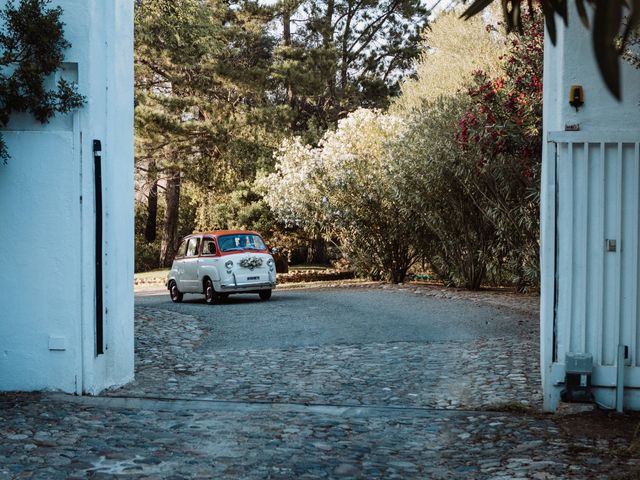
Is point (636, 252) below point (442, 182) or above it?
below

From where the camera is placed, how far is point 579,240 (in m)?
6.59

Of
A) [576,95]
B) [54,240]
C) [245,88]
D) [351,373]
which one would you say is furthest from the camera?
[245,88]

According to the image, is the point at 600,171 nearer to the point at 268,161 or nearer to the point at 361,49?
the point at 268,161

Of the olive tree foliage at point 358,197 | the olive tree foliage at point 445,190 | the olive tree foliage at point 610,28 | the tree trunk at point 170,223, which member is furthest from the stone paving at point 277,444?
the tree trunk at point 170,223

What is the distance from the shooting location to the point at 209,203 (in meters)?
34.3

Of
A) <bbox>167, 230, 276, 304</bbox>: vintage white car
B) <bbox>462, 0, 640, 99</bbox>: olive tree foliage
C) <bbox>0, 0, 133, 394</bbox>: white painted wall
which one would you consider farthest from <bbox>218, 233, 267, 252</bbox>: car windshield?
<bbox>462, 0, 640, 99</bbox>: olive tree foliage

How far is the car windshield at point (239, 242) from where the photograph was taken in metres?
19.4

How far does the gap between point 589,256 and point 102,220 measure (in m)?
4.49

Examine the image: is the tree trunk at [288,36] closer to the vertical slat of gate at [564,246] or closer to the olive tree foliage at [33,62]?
the olive tree foliage at [33,62]

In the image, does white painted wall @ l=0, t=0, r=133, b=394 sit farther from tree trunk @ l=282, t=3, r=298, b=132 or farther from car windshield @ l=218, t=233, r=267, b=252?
tree trunk @ l=282, t=3, r=298, b=132

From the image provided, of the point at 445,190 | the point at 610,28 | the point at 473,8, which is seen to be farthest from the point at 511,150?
the point at 610,28

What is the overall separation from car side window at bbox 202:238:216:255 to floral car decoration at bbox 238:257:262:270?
856 millimetres

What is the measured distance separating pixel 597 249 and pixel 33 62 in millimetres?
5180

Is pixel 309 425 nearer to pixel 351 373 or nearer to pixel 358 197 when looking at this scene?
pixel 351 373
